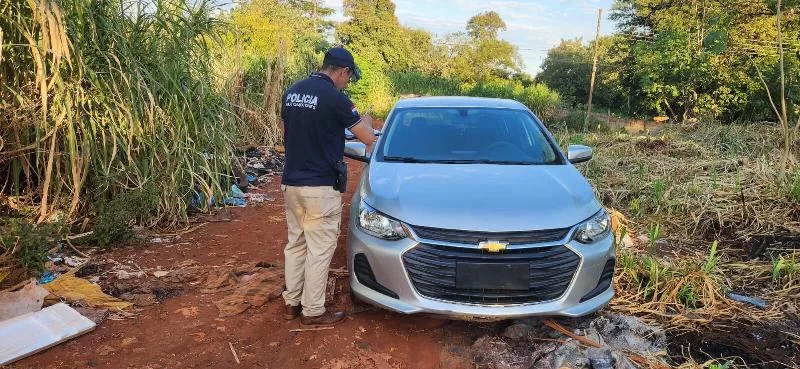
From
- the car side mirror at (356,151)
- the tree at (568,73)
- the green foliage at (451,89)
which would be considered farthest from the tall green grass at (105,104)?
the tree at (568,73)

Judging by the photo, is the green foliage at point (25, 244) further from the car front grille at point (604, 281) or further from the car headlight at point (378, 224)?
the car front grille at point (604, 281)

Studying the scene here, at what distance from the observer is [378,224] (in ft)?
9.86

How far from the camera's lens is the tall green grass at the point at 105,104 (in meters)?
4.09

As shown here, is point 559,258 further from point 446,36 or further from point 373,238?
point 446,36

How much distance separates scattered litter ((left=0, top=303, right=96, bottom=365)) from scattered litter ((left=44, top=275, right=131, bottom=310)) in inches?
8.2

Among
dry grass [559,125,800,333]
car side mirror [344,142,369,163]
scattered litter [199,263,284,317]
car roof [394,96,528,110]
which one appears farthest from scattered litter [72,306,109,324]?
dry grass [559,125,800,333]

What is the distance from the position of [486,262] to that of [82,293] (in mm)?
2772

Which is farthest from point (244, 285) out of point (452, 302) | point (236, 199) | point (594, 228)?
point (236, 199)

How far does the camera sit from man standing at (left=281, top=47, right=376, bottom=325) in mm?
2998

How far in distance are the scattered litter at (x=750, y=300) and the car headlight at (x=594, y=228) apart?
1486mm

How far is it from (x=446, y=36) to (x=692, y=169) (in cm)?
3767

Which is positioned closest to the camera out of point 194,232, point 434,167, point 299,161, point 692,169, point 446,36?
point 299,161

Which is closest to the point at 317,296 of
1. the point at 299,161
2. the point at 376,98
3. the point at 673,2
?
the point at 299,161

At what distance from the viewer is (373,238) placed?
9.72 feet
